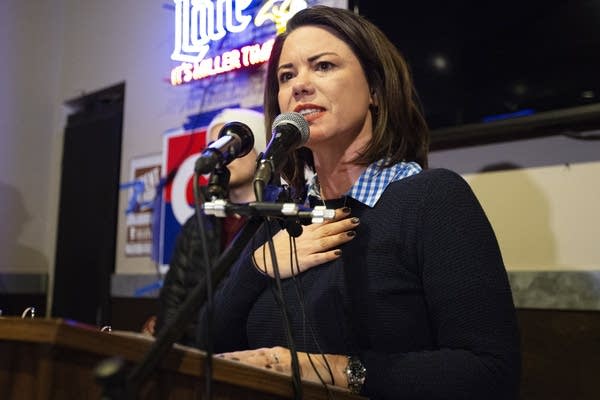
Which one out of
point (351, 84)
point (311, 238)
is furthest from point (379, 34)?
point (311, 238)

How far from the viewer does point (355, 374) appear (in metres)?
1.21

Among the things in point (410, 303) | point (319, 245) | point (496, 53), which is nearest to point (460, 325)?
point (410, 303)

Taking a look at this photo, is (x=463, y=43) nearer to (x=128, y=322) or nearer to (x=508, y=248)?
(x=508, y=248)

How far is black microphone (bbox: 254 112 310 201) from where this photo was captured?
970mm

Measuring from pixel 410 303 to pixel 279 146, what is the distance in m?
0.51

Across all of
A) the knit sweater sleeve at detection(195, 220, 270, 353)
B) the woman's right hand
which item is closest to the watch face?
the woman's right hand

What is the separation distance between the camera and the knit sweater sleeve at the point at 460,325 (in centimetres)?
116

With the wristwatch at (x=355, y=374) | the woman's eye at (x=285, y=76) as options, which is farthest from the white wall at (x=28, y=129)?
the wristwatch at (x=355, y=374)

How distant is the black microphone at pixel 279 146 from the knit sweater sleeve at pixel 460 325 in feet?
1.27

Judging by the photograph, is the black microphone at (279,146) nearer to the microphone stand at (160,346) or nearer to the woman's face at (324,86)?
the microphone stand at (160,346)

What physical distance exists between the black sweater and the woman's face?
0.68 feet

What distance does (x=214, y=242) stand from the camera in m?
2.78

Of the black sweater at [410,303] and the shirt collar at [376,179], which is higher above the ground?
the shirt collar at [376,179]

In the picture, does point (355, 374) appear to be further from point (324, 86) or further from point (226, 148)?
point (324, 86)
